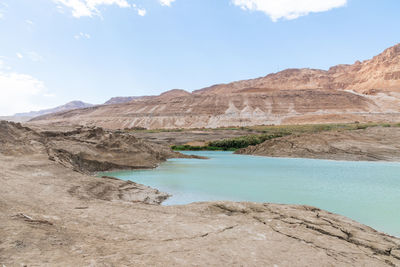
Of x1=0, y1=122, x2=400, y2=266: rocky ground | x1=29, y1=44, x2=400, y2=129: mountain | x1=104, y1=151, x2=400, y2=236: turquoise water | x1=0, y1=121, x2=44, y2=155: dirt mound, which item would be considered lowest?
x1=104, y1=151, x2=400, y2=236: turquoise water

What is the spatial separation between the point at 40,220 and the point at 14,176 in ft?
15.0

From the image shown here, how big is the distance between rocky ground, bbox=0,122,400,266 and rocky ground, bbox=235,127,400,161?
Answer: 72.3 ft

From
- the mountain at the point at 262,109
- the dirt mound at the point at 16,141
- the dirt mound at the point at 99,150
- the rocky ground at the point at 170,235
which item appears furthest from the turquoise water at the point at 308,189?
the mountain at the point at 262,109

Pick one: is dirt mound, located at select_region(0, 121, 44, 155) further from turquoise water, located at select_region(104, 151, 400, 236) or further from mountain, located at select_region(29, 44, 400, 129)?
mountain, located at select_region(29, 44, 400, 129)

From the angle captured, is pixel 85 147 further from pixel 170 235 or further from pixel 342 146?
pixel 342 146

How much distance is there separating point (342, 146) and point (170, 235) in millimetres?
27039

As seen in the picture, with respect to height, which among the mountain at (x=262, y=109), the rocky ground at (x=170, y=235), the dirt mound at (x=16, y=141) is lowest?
the rocky ground at (x=170, y=235)

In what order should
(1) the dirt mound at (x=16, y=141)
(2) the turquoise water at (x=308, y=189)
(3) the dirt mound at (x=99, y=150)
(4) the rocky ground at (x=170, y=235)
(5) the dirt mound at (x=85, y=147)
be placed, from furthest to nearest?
1. (3) the dirt mound at (x=99, y=150)
2. (5) the dirt mound at (x=85, y=147)
3. (1) the dirt mound at (x=16, y=141)
4. (2) the turquoise water at (x=308, y=189)
5. (4) the rocky ground at (x=170, y=235)

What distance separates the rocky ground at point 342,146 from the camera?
82.6 ft

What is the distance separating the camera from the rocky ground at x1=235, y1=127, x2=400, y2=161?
82.6ft

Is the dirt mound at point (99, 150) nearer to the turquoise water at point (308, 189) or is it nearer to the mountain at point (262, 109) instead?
the turquoise water at point (308, 189)

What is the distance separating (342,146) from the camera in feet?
89.0

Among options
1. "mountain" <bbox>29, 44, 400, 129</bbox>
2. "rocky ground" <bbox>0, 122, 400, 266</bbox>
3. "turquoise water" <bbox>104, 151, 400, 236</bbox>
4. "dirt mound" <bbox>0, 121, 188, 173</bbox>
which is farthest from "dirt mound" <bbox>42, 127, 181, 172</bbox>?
"mountain" <bbox>29, 44, 400, 129</bbox>

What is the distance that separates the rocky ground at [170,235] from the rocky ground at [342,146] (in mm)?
22040
